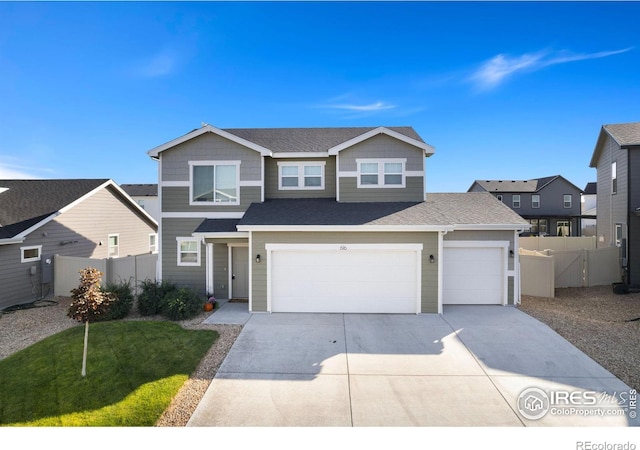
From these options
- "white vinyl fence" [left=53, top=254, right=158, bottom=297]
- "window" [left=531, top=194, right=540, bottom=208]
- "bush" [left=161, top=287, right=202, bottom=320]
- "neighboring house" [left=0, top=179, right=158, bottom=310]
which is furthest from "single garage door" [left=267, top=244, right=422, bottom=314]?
"window" [left=531, top=194, right=540, bottom=208]

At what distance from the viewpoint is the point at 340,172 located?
12219 mm

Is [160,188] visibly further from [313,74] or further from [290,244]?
[313,74]

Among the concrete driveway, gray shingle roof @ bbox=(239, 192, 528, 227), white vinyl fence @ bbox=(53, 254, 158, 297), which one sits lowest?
the concrete driveway

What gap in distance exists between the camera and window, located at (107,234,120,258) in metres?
17.1

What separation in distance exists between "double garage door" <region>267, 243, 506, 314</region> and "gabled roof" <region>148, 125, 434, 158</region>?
14.9 feet

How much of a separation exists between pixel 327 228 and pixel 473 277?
5.81 m

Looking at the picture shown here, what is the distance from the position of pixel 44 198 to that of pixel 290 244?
13803 mm

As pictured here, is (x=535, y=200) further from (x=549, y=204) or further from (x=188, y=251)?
(x=188, y=251)

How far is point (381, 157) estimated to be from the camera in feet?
39.9

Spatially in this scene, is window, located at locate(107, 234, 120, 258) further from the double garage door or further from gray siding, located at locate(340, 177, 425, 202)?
gray siding, located at locate(340, 177, 425, 202)

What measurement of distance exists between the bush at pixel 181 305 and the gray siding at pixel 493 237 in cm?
905

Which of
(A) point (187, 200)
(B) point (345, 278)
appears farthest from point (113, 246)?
(B) point (345, 278)
